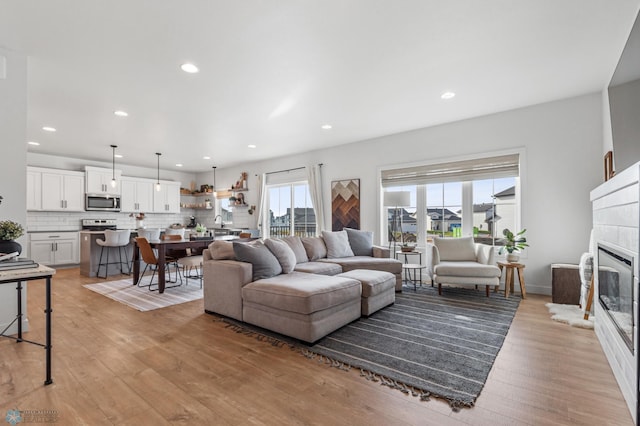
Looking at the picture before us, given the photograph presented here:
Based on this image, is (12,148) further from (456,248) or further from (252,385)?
(456,248)

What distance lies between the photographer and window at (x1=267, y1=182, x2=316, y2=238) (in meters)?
7.26

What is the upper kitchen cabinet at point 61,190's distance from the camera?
663cm

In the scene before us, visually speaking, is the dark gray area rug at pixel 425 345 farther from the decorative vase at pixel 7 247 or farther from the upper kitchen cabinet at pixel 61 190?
the upper kitchen cabinet at pixel 61 190

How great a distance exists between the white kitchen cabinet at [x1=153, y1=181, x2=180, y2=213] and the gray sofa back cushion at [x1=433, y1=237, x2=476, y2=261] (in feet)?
24.2

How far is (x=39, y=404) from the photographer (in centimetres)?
175

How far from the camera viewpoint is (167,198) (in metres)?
8.82

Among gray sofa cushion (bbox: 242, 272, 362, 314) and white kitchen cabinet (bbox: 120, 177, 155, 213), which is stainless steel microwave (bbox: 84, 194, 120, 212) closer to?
white kitchen cabinet (bbox: 120, 177, 155, 213)

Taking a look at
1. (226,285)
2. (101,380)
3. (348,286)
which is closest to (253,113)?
(226,285)

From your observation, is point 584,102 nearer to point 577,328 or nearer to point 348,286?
point 577,328

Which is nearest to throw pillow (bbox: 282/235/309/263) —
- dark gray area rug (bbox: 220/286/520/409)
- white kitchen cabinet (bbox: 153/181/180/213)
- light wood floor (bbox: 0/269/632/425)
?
dark gray area rug (bbox: 220/286/520/409)

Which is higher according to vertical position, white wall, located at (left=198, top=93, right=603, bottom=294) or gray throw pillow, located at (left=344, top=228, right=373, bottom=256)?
white wall, located at (left=198, top=93, right=603, bottom=294)

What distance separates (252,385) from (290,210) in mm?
5785

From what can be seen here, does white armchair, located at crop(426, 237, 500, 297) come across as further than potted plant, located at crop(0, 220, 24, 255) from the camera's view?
Yes

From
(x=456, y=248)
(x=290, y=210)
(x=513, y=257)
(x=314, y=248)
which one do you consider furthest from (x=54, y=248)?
(x=513, y=257)
